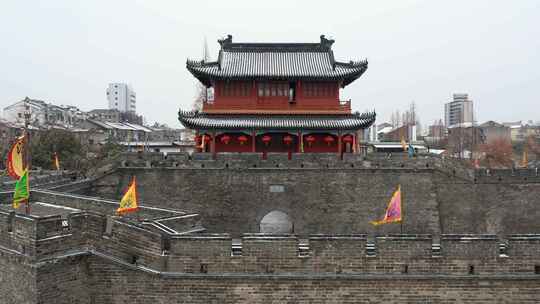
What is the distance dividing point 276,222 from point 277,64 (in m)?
10.5

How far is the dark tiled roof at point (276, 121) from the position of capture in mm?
22750

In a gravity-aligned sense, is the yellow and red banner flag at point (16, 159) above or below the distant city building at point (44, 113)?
below

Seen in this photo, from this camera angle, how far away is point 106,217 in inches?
368

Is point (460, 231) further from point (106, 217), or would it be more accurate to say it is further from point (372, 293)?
point (106, 217)

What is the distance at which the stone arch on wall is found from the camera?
727 inches

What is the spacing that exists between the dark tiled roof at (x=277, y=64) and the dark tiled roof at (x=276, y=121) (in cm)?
215

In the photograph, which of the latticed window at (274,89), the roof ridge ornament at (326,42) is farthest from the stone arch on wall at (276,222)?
the roof ridge ornament at (326,42)

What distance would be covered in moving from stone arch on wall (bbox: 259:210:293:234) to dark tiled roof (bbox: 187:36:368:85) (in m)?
8.63

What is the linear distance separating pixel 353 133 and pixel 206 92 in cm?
1741

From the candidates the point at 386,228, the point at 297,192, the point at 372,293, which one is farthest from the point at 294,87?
the point at 372,293

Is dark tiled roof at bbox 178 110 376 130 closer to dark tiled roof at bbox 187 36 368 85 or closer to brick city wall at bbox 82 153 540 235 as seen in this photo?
dark tiled roof at bbox 187 36 368 85

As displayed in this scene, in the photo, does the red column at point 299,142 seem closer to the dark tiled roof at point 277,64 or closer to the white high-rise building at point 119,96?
the dark tiled roof at point 277,64

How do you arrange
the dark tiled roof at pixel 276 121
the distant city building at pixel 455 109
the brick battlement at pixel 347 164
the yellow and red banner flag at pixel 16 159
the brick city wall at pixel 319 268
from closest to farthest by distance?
the brick city wall at pixel 319 268 → the yellow and red banner flag at pixel 16 159 → the brick battlement at pixel 347 164 → the dark tiled roof at pixel 276 121 → the distant city building at pixel 455 109

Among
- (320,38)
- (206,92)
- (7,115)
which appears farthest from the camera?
(7,115)
